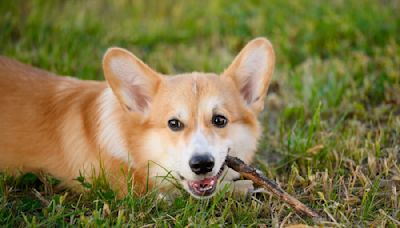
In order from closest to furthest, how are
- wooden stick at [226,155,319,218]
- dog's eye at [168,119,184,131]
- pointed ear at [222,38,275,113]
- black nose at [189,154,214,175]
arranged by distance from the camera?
black nose at [189,154,214,175] < wooden stick at [226,155,319,218] < dog's eye at [168,119,184,131] < pointed ear at [222,38,275,113]

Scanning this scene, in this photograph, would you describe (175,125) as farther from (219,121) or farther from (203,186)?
(203,186)

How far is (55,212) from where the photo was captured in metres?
3.22

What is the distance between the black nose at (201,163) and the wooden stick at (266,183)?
25 centimetres

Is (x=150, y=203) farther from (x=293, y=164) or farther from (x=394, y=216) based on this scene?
(x=394, y=216)

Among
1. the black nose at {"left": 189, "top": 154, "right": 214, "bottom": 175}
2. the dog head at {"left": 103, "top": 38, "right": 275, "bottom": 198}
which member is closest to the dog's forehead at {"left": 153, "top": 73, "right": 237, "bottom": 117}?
the dog head at {"left": 103, "top": 38, "right": 275, "bottom": 198}

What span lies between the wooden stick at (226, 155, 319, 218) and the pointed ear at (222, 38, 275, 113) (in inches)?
18.7

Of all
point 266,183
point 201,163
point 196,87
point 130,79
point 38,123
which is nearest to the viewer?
point 201,163

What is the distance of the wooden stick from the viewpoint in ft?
10.4

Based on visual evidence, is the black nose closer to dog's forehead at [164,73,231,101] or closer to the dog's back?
dog's forehead at [164,73,231,101]

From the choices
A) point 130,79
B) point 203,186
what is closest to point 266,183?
point 203,186

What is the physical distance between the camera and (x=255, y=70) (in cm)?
369

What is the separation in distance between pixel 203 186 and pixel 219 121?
1.24ft

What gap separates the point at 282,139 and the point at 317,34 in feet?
6.38

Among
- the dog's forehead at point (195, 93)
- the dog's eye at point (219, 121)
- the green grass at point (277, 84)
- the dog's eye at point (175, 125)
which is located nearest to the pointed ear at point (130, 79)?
the dog's forehead at point (195, 93)
